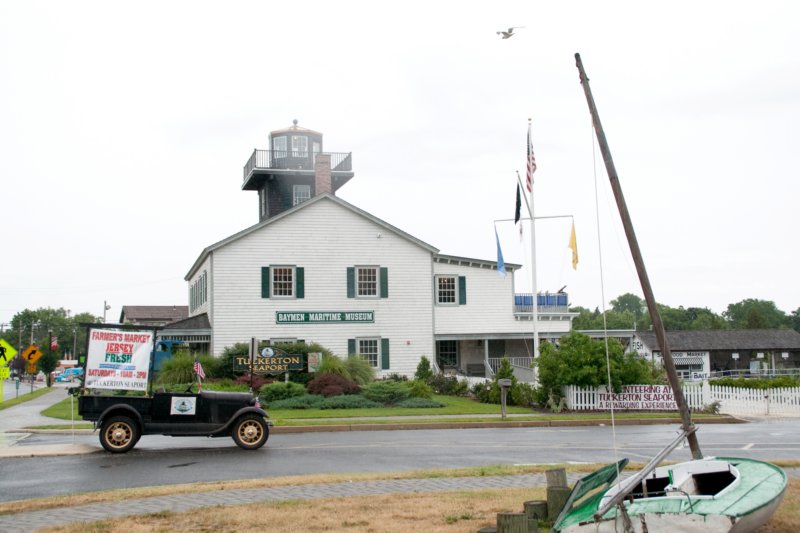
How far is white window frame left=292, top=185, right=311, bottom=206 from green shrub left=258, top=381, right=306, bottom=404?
63.9ft

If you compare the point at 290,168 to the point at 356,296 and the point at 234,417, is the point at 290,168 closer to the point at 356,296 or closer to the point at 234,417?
the point at 356,296

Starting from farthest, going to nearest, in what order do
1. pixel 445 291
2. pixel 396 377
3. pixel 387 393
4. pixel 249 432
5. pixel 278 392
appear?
pixel 445 291 < pixel 396 377 < pixel 278 392 < pixel 387 393 < pixel 249 432

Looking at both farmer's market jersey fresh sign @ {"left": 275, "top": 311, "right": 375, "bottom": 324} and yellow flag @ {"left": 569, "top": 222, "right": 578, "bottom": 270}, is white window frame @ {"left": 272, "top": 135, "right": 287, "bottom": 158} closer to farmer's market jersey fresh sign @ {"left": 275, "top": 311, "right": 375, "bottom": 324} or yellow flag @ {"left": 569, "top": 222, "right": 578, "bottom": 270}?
farmer's market jersey fresh sign @ {"left": 275, "top": 311, "right": 375, "bottom": 324}

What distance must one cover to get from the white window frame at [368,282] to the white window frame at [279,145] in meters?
11.1

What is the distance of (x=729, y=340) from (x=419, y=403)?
130ft

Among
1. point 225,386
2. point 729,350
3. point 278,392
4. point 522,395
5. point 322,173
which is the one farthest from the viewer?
point 729,350

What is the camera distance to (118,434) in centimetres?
1736

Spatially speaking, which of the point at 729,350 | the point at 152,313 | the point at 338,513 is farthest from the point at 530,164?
the point at 152,313

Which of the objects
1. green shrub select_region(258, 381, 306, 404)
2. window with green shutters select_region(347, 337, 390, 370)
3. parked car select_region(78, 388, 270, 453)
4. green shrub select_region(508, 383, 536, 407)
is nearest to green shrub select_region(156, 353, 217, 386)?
green shrub select_region(258, 381, 306, 404)

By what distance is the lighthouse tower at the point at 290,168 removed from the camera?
4875 cm

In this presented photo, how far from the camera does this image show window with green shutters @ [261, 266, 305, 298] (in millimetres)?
39938

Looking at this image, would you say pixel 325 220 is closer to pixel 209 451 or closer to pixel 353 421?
pixel 353 421

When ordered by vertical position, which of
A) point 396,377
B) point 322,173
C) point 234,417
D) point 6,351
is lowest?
point 234,417

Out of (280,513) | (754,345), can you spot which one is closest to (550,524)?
(280,513)
